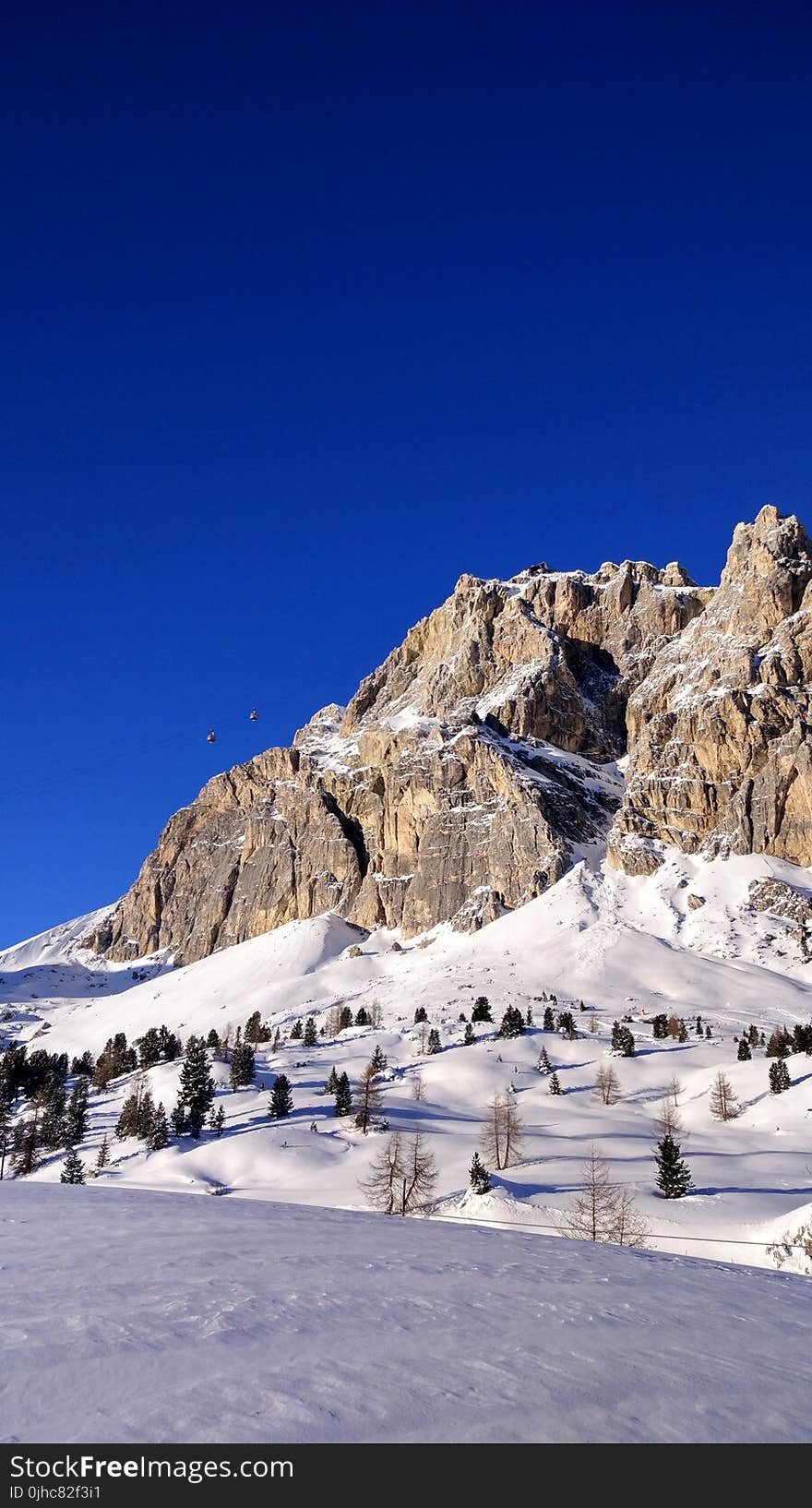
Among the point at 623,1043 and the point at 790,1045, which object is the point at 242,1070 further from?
the point at 790,1045

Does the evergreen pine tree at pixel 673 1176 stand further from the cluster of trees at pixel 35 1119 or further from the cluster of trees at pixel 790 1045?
the cluster of trees at pixel 35 1119

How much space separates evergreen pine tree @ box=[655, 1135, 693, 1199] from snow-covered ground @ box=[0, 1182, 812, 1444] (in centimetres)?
3010

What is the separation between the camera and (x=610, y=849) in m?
185

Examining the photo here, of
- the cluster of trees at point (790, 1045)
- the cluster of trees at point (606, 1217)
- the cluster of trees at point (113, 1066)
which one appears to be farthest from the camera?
the cluster of trees at point (113, 1066)

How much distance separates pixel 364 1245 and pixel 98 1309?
6284 millimetres

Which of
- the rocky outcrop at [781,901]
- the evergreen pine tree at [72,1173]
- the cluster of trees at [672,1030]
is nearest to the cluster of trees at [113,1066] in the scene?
the evergreen pine tree at [72,1173]

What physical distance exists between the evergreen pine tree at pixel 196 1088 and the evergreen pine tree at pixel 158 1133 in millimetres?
2274

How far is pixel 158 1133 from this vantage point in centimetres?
6488

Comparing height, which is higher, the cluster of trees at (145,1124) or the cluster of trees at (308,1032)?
the cluster of trees at (308,1032)

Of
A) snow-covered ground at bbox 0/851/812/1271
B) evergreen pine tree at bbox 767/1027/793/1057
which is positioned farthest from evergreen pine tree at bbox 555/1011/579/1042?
evergreen pine tree at bbox 767/1027/793/1057

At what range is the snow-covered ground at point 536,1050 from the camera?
4547cm

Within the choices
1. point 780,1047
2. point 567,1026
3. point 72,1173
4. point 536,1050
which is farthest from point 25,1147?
point 780,1047
